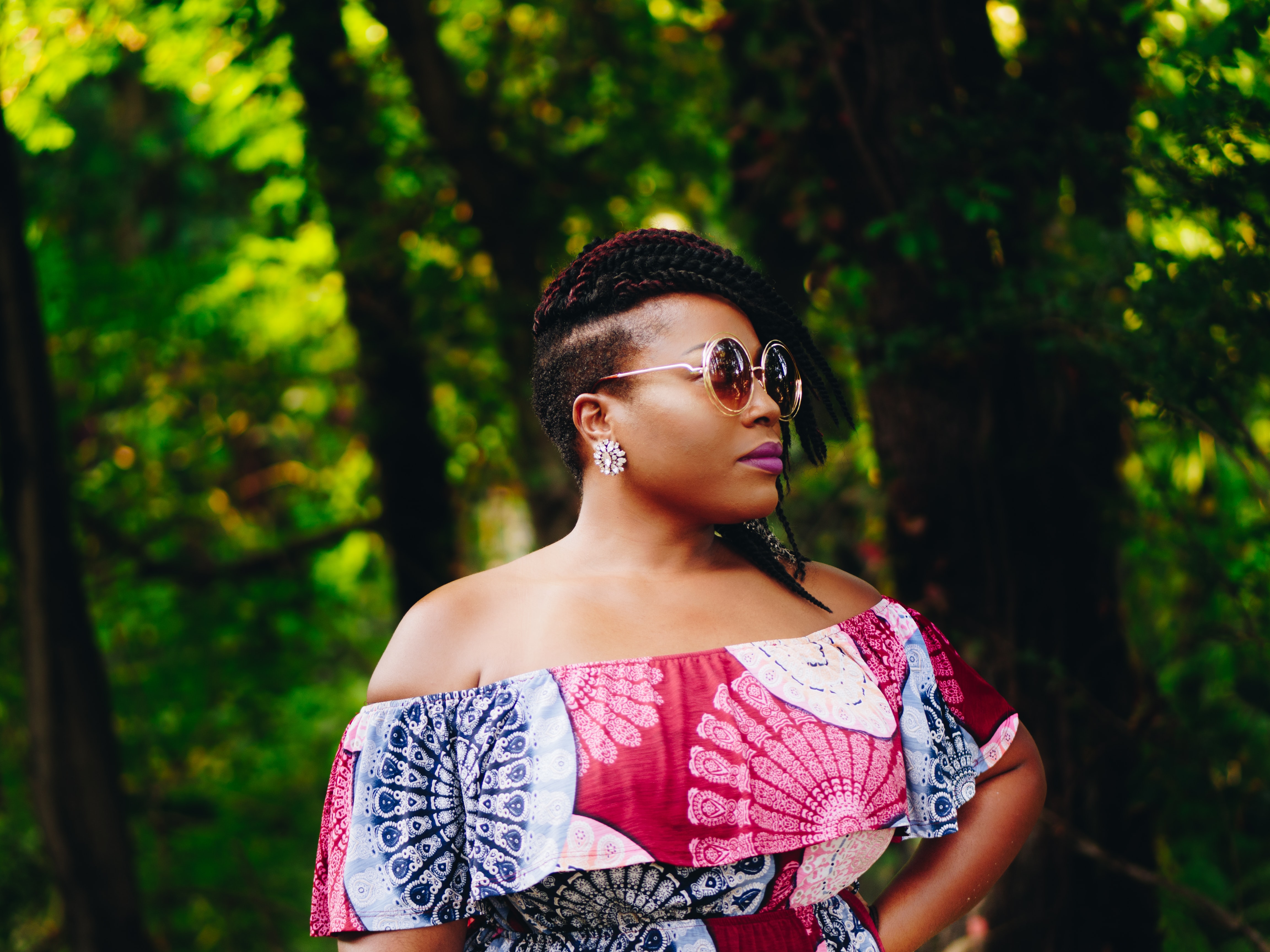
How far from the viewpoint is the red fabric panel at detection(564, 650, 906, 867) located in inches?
55.5

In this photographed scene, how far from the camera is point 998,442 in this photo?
2.90 metres

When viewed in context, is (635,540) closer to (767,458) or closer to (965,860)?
(767,458)

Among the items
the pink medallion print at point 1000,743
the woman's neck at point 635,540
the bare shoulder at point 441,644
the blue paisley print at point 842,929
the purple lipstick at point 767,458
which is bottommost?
the blue paisley print at point 842,929

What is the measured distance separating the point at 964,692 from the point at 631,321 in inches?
30.8

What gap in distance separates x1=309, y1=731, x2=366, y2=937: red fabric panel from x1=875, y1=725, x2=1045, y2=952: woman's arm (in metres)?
0.81

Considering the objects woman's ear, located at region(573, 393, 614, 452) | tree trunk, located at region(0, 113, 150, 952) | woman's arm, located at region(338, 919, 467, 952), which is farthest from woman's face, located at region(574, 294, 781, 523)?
tree trunk, located at region(0, 113, 150, 952)

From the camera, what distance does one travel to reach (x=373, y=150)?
4.32m

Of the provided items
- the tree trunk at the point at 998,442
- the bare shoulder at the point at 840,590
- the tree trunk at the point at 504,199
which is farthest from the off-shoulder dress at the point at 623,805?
the tree trunk at the point at 504,199

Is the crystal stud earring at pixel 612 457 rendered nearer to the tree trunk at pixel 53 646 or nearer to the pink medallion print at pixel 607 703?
the pink medallion print at pixel 607 703

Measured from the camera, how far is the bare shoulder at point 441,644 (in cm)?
152

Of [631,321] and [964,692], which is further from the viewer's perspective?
[964,692]

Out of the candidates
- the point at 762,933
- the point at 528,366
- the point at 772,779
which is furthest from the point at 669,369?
the point at 528,366

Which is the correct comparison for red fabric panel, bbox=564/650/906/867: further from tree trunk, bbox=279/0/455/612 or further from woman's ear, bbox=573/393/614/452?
tree trunk, bbox=279/0/455/612

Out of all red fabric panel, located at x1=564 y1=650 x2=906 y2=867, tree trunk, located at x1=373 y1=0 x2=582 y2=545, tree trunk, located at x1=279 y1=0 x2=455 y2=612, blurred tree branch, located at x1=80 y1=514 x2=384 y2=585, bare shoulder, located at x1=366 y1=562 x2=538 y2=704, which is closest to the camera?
red fabric panel, located at x1=564 y1=650 x2=906 y2=867
